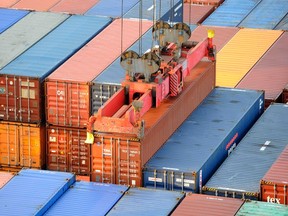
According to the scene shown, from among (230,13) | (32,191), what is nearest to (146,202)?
(32,191)

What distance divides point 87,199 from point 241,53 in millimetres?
26043

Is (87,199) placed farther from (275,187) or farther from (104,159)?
(275,187)

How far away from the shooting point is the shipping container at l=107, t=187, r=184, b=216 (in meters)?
76.9

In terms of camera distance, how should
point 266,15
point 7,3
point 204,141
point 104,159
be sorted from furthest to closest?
1. point 266,15
2. point 7,3
3. point 204,141
4. point 104,159

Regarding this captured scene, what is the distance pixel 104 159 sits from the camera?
82312 millimetres

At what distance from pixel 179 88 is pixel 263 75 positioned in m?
11.8

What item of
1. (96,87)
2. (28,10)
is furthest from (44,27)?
(96,87)

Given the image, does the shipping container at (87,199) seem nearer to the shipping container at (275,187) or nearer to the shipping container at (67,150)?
the shipping container at (67,150)

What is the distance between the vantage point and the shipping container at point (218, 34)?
340 ft

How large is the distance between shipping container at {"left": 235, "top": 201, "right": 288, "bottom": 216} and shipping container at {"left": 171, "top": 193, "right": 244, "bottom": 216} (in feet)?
1.15

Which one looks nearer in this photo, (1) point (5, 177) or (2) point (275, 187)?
(2) point (275, 187)

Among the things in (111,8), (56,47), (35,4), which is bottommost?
(35,4)

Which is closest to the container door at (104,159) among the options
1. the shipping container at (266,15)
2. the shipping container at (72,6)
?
the shipping container at (72,6)

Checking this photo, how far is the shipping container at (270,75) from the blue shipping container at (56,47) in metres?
9.39
